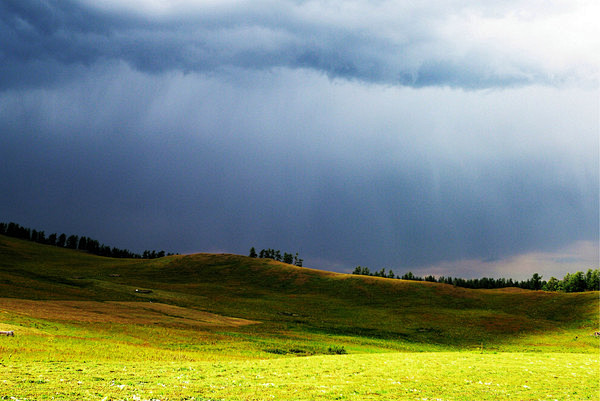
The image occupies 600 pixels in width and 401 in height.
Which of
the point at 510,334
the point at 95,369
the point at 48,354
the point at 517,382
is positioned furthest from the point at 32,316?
the point at 510,334

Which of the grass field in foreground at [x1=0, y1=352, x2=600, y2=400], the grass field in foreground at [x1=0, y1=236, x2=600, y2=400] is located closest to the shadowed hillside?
the grass field in foreground at [x1=0, y1=236, x2=600, y2=400]

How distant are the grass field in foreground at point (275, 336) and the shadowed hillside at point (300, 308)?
0.46 meters

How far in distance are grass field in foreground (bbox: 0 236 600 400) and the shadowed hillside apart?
462mm

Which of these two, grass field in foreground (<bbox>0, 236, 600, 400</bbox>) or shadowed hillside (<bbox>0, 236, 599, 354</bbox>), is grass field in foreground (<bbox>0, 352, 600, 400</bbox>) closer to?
grass field in foreground (<bbox>0, 236, 600, 400</bbox>)

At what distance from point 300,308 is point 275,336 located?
1602 inches

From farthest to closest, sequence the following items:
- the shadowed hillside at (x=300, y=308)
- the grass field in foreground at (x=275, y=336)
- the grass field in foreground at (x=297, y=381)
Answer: the shadowed hillside at (x=300, y=308) → the grass field in foreground at (x=275, y=336) → the grass field in foreground at (x=297, y=381)

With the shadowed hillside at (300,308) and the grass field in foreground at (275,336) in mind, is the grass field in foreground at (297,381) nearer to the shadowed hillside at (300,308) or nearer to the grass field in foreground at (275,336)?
the grass field in foreground at (275,336)

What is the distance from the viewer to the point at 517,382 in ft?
93.8

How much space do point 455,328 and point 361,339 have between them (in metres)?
28.3

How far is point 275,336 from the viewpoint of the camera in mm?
64062

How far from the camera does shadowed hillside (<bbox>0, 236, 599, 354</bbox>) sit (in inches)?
2648

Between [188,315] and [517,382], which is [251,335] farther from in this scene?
[517,382]

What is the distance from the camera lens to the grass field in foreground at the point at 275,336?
2377 centimetres

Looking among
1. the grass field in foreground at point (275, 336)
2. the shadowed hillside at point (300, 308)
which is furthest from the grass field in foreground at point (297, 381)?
the shadowed hillside at point (300, 308)
